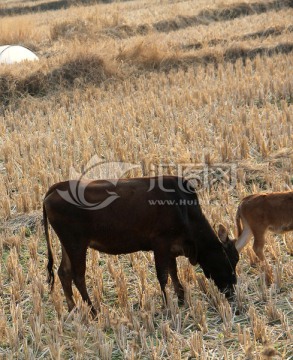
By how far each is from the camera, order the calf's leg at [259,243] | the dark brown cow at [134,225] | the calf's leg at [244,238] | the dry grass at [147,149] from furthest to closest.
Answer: the calf's leg at [244,238]
the calf's leg at [259,243]
the dark brown cow at [134,225]
the dry grass at [147,149]

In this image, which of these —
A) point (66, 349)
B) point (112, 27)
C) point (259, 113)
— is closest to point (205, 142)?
point (259, 113)

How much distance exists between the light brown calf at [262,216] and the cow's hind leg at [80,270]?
4.60 feet

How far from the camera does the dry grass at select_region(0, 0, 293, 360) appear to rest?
14.4 ft

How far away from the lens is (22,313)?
4.88 metres

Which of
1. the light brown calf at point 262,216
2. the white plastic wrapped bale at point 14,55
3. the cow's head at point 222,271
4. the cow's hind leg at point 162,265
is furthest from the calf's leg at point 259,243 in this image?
the white plastic wrapped bale at point 14,55

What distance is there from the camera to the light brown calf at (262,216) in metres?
5.43

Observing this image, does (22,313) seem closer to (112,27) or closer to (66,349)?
(66,349)

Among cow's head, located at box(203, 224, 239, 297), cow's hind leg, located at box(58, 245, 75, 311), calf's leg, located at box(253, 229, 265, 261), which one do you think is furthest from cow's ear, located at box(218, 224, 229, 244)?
cow's hind leg, located at box(58, 245, 75, 311)

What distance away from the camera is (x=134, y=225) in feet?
15.7

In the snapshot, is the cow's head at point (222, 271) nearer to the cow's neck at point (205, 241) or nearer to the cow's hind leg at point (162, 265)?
the cow's neck at point (205, 241)

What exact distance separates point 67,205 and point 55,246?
1424 mm

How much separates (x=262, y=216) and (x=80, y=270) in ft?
5.26

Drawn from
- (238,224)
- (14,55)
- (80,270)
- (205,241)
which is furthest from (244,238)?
(14,55)

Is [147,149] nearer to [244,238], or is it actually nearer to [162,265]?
[244,238]
